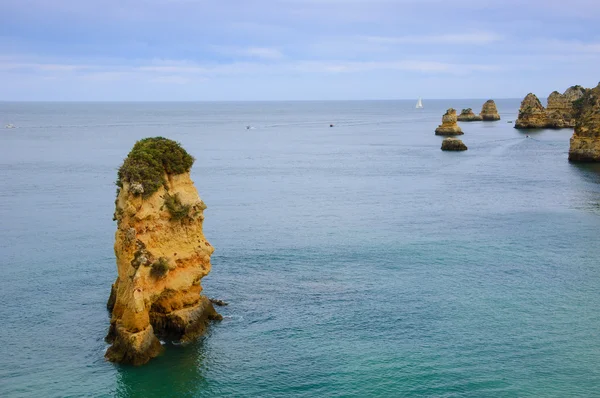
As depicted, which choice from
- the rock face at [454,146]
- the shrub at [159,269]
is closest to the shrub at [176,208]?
the shrub at [159,269]

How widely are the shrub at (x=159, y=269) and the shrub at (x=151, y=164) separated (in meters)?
4.65

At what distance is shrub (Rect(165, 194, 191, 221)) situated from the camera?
46.3 m

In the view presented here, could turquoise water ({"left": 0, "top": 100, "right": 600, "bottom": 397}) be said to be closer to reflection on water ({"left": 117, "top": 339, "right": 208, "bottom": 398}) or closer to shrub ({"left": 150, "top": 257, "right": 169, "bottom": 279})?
reflection on water ({"left": 117, "top": 339, "right": 208, "bottom": 398})

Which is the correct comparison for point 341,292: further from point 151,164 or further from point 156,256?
point 151,164

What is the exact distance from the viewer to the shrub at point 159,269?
145 feet

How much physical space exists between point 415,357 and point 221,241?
3323cm

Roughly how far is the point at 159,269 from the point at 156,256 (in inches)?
41.6

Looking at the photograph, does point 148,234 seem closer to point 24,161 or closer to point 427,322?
point 427,322

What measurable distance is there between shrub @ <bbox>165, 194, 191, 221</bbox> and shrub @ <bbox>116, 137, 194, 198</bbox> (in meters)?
1.28

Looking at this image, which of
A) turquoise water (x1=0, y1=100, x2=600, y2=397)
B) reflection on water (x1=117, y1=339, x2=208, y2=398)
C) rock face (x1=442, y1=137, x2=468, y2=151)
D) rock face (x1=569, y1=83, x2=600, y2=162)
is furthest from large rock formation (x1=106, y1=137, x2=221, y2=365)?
rock face (x1=442, y1=137, x2=468, y2=151)

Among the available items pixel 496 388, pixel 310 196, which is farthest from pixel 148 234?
pixel 310 196

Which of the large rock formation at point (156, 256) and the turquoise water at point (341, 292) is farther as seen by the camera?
→ the large rock formation at point (156, 256)

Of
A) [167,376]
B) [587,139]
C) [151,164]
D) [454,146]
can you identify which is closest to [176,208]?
[151,164]

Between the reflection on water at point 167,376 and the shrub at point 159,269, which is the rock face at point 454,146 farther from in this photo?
Answer: the reflection on water at point 167,376
